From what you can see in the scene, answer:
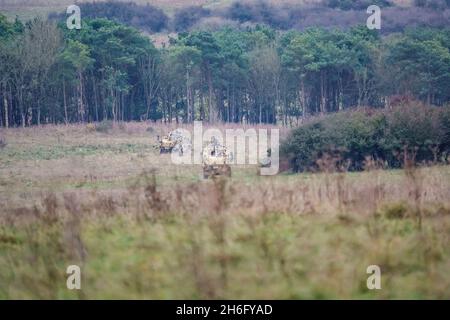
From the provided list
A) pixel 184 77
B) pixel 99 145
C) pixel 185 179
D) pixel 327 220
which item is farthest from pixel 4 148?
pixel 327 220

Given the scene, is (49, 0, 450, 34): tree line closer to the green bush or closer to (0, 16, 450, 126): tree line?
(0, 16, 450, 126): tree line

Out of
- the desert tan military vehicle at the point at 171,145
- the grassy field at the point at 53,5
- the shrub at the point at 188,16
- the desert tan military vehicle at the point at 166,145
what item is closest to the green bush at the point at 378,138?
the desert tan military vehicle at the point at 171,145

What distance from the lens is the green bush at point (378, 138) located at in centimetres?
3020

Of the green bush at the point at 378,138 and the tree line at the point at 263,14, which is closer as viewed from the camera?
the green bush at the point at 378,138

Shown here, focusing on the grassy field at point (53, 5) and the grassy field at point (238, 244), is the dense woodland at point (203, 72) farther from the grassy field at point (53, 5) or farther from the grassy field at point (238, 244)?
the grassy field at point (53, 5)

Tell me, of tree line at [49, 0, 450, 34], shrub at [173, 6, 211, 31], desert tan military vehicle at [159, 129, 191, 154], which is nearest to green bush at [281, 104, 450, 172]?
desert tan military vehicle at [159, 129, 191, 154]

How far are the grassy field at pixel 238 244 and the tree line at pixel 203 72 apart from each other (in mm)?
46994

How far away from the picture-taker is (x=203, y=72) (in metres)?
69.8

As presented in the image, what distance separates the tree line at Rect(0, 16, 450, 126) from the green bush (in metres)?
29.1

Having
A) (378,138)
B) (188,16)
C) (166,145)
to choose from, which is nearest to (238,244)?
(378,138)

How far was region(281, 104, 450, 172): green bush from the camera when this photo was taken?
30203mm

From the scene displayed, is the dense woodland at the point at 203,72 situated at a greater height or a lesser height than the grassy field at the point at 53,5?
lesser

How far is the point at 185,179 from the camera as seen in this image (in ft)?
88.2

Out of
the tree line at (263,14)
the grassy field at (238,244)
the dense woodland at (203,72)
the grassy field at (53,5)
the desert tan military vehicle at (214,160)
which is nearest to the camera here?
the grassy field at (238,244)
